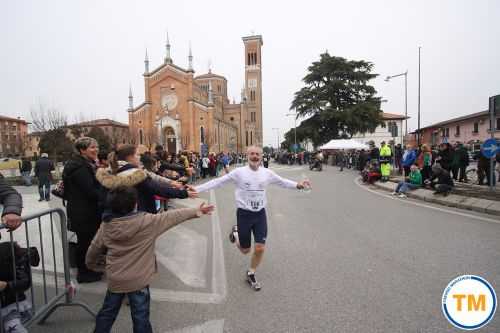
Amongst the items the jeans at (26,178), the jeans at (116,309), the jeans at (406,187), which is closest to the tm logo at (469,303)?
the jeans at (116,309)

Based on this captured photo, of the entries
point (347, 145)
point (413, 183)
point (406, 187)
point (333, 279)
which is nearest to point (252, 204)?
point (333, 279)

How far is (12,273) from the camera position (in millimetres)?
2422

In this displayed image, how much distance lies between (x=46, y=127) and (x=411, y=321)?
101 ft

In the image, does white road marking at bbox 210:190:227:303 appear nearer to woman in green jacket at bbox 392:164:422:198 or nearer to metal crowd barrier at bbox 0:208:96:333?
metal crowd barrier at bbox 0:208:96:333

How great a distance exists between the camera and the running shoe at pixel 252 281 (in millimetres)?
3588

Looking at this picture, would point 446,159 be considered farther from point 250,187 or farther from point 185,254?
point 185,254

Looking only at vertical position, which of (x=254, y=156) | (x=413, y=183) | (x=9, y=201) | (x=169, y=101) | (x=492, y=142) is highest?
(x=169, y=101)

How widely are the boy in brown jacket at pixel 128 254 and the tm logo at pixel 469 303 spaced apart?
2.91 m

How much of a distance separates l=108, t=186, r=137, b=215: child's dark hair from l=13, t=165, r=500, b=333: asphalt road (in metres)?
1.34

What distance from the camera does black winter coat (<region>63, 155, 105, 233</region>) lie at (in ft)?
12.0

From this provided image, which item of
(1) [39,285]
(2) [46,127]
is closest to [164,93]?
(2) [46,127]

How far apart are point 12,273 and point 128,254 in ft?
3.33

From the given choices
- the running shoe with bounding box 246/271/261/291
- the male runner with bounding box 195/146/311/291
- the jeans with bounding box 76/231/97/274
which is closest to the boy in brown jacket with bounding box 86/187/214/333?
the male runner with bounding box 195/146/311/291

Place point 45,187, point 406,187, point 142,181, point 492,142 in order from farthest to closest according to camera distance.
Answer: point 45,187, point 406,187, point 492,142, point 142,181
